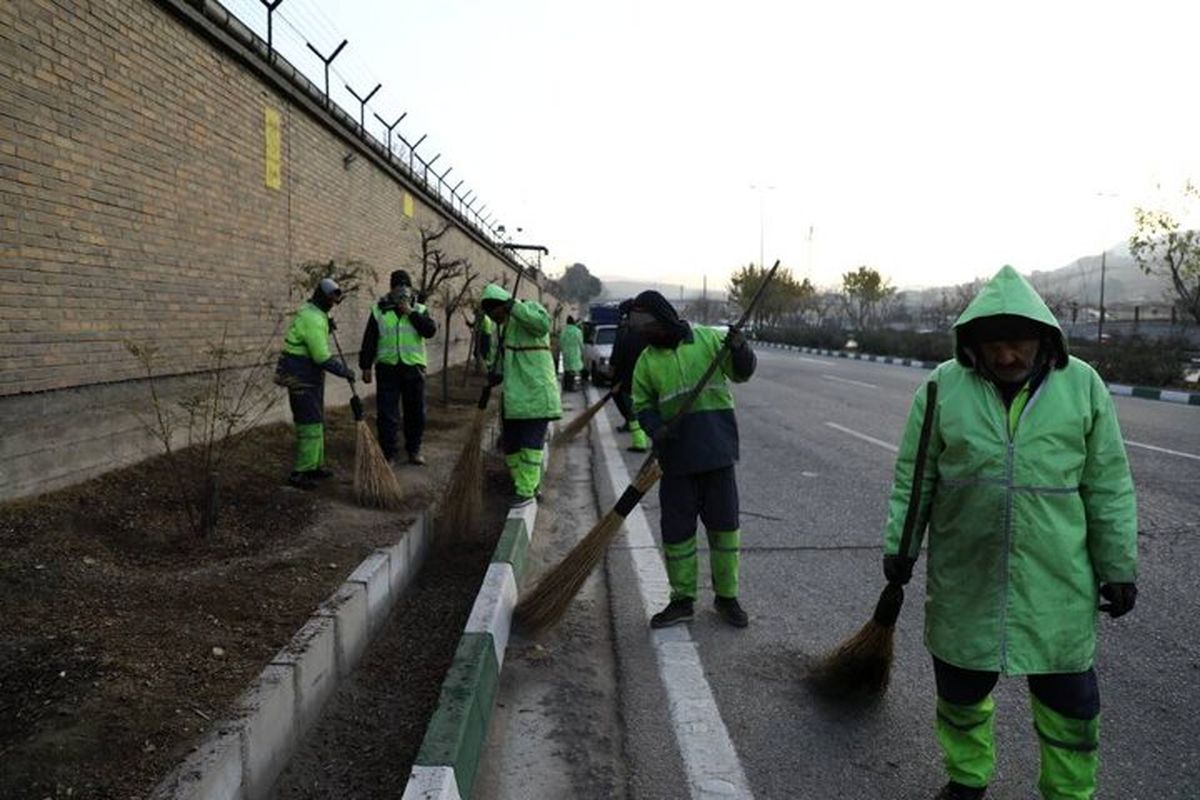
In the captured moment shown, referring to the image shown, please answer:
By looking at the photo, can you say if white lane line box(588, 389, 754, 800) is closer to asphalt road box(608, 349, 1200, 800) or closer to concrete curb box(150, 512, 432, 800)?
asphalt road box(608, 349, 1200, 800)

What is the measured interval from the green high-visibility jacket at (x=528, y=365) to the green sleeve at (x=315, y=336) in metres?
1.30

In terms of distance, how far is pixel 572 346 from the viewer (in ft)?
51.1

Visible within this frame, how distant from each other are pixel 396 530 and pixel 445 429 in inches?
194

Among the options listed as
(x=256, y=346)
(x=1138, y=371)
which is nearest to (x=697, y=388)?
(x=256, y=346)

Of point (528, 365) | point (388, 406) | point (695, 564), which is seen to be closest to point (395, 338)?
point (388, 406)

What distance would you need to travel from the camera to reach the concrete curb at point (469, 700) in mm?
2346

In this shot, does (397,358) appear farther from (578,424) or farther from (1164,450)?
(1164,450)

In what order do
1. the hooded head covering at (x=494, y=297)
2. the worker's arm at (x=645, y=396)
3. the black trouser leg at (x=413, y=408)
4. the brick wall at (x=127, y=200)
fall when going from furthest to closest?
the black trouser leg at (x=413, y=408) < the hooded head covering at (x=494, y=297) < the brick wall at (x=127, y=200) < the worker's arm at (x=645, y=396)

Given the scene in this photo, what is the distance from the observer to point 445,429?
9883mm

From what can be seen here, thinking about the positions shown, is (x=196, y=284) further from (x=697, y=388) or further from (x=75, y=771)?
(x=75, y=771)

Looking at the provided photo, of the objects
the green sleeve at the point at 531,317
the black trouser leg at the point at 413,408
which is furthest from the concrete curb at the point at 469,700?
the black trouser leg at the point at 413,408

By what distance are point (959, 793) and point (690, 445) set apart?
1.91 m

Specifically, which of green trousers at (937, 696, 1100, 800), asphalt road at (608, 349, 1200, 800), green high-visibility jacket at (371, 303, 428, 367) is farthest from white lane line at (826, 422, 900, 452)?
green trousers at (937, 696, 1100, 800)

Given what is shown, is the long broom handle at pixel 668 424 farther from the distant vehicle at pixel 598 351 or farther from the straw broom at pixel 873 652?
the distant vehicle at pixel 598 351
